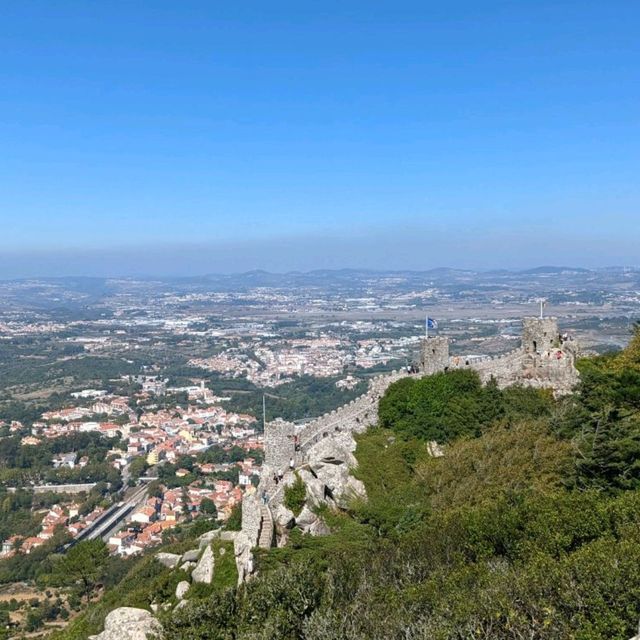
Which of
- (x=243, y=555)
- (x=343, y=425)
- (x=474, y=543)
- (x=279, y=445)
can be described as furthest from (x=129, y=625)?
(x=343, y=425)

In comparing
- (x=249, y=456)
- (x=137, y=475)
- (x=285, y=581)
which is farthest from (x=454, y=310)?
(x=285, y=581)

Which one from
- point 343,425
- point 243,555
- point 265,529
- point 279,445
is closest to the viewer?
point 243,555

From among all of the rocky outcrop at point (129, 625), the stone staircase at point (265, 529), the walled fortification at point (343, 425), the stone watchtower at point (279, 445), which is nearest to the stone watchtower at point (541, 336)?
the walled fortification at point (343, 425)

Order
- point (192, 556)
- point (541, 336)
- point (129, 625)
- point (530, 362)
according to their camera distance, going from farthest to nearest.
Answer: point (541, 336), point (530, 362), point (192, 556), point (129, 625)

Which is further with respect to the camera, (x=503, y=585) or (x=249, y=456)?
(x=249, y=456)

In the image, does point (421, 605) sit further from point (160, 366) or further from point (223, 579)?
point (160, 366)

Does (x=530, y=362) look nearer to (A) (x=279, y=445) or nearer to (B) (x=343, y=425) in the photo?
(B) (x=343, y=425)
